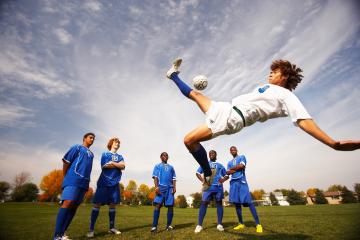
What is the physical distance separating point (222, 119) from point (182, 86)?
3.43 feet

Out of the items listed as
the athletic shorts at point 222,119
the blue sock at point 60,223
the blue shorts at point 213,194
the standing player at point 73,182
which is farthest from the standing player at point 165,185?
the athletic shorts at point 222,119

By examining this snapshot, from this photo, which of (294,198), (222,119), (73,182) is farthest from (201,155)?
(294,198)

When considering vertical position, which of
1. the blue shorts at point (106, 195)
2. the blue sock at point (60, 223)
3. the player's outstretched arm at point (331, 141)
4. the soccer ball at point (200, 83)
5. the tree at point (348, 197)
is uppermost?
the tree at point (348, 197)

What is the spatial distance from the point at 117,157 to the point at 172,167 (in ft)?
7.92

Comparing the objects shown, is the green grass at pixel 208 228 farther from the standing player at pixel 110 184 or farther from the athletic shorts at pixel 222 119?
the athletic shorts at pixel 222 119

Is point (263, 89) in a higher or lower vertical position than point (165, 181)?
lower

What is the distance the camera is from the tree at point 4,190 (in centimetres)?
6115

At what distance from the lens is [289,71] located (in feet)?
12.4

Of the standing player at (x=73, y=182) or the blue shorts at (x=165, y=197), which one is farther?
the blue shorts at (x=165, y=197)

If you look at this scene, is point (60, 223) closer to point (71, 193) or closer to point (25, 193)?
point (71, 193)

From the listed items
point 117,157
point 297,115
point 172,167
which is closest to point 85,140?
point 117,157

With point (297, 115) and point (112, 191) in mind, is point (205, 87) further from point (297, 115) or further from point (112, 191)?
point (112, 191)

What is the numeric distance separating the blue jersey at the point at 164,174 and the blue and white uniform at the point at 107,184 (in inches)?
62.8

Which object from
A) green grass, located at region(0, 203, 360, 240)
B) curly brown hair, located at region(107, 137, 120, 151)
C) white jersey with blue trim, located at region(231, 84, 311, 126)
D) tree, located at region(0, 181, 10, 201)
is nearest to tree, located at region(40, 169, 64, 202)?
tree, located at region(0, 181, 10, 201)
